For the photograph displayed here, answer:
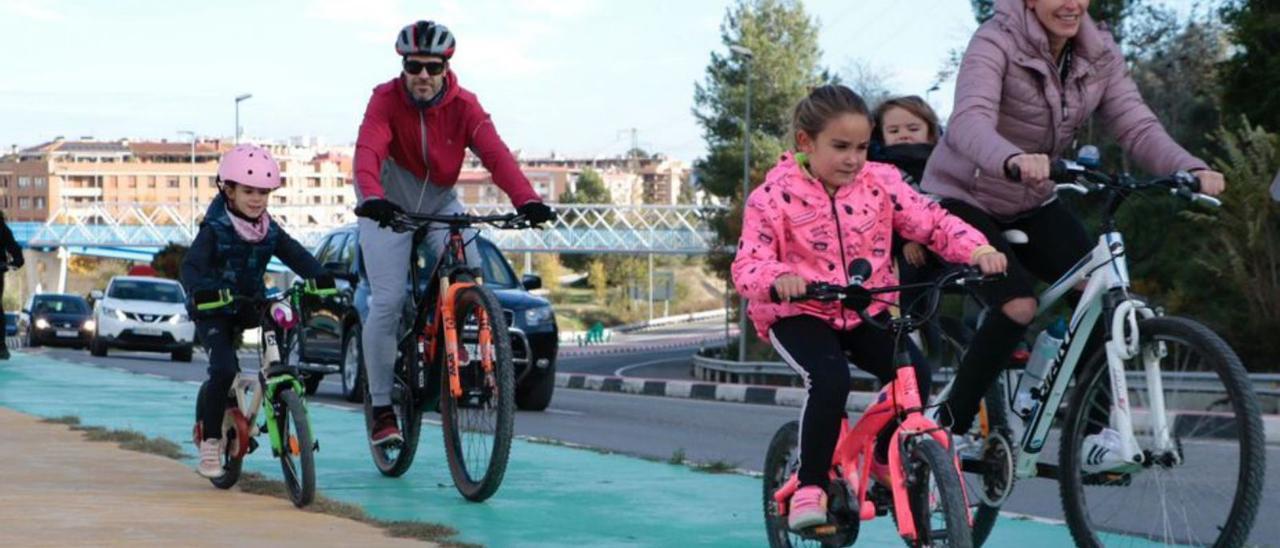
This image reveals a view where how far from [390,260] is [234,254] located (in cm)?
59

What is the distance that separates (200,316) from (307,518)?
1313 millimetres

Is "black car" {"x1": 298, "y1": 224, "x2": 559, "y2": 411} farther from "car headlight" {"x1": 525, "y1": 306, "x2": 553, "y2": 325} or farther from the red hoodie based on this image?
the red hoodie

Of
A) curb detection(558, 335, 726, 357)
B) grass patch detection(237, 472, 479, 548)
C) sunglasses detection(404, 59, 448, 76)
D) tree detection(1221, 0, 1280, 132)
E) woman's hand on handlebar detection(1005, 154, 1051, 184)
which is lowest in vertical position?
curb detection(558, 335, 726, 357)

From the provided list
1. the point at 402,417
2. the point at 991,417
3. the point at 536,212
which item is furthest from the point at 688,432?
the point at 991,417

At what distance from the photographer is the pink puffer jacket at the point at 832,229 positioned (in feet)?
19.2

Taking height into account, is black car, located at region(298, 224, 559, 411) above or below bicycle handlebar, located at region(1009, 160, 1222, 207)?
below

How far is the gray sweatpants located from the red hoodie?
0.07 metres

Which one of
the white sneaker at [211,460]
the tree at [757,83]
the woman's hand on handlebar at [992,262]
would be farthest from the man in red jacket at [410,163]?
the tree at [757,83]

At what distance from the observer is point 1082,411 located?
6.20 metres

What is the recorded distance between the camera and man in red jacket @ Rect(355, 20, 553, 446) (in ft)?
27.8

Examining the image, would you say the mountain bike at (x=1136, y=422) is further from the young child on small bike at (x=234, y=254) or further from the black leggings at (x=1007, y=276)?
the young child on small bike at (x=234, y=254)

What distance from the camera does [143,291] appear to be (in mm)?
35062

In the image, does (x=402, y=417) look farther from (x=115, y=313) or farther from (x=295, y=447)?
(x=115, y=313)

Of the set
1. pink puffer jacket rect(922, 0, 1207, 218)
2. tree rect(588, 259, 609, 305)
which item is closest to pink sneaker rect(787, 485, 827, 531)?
pink puffer jacket rect(922, 0, 1207, 218)
